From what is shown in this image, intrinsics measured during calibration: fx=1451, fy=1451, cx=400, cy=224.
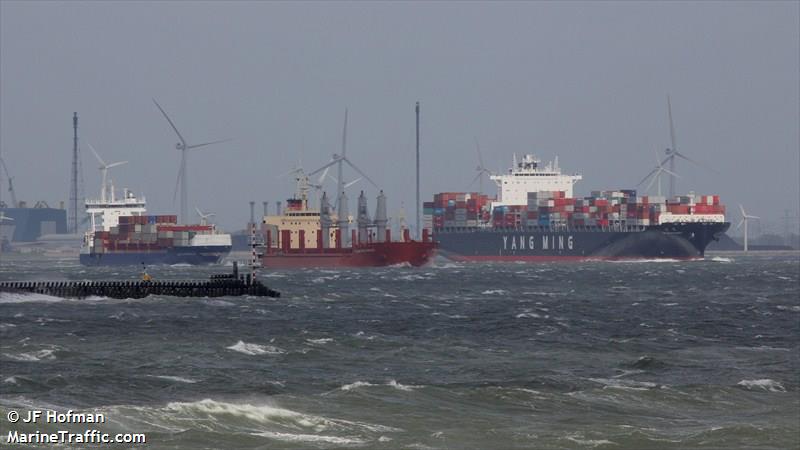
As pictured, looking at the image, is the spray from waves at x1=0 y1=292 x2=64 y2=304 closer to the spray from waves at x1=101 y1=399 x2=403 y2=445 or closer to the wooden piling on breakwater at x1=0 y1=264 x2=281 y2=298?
the wooden piling on breakwater at x1=0 y1=264 x2=281 y2=298

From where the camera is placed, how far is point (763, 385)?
1965 inches

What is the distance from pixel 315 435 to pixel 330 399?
22.0 feet

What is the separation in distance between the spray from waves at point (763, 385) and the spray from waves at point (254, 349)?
19.1 meters

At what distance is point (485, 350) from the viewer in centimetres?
6281

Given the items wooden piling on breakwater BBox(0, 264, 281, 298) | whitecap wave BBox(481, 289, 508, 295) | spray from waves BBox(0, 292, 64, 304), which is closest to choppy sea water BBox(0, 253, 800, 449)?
spray from waves BBox(0, 292, 64, 304)

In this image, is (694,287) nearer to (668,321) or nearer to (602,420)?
(668,321)

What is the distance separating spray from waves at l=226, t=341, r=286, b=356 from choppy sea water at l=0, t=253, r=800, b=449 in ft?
0.55

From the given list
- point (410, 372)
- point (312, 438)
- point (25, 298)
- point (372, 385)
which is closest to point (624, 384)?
point (410, 372)

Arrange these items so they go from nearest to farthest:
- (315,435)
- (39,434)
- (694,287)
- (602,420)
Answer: (39,434) < (315,435) < (602,420) < (694,287)

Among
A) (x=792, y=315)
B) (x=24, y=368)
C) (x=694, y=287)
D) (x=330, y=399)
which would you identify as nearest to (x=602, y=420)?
(x=330, y=399)

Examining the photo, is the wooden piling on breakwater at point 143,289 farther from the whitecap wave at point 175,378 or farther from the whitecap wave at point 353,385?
the whitecap wave at point 353,385

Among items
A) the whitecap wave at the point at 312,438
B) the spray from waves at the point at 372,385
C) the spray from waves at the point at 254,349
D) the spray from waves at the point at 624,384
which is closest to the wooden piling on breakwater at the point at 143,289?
the spray from waves at the point at 254,349

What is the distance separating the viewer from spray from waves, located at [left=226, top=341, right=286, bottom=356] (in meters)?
59.1

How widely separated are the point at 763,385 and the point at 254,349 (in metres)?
21.3
